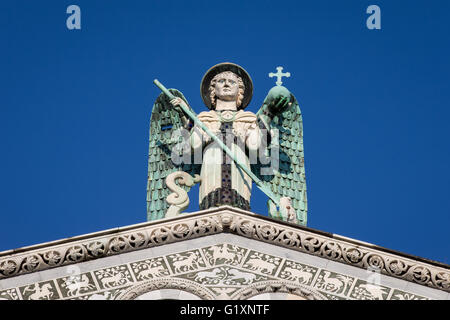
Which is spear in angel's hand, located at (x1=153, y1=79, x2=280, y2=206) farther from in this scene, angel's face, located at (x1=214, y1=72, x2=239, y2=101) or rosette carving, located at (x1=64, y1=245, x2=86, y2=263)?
rosette carving, located at (x1=64, y1=245, x2=86, y2=263)

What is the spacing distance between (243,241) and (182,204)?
10.4ft

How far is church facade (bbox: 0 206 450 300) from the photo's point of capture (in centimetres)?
2277

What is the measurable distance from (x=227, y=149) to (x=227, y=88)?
6.43 ft

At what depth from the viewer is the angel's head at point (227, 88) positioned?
93.6 ft

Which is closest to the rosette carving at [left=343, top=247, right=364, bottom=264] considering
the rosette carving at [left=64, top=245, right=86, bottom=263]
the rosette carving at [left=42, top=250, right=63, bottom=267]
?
the rosette carving at [left=64, top=245, right=86, bottom=263]

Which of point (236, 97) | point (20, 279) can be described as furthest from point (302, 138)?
point (20, 279)

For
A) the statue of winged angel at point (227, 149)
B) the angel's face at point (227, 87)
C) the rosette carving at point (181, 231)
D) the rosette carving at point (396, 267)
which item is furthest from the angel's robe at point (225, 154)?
the rosette carving at point (396, 267)

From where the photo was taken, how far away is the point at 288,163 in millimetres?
27969

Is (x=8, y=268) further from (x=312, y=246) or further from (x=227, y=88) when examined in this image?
(x=227, y=88)

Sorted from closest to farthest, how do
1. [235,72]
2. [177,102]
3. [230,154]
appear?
[230,154] < [177,102] < [235,72]

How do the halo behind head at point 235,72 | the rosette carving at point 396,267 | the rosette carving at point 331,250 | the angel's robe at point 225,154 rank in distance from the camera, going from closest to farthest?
the rosette carving at point 396,267 → the rosette carving at point 331,250 → the angel's robe at point 225,154 → the halo behind head at point 235,72

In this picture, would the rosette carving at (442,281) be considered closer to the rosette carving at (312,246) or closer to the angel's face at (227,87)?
the rosette carving at (312,246)

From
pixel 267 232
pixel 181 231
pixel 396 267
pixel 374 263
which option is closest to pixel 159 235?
pixel 181 231

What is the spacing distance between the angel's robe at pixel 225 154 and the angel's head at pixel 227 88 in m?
0.37
